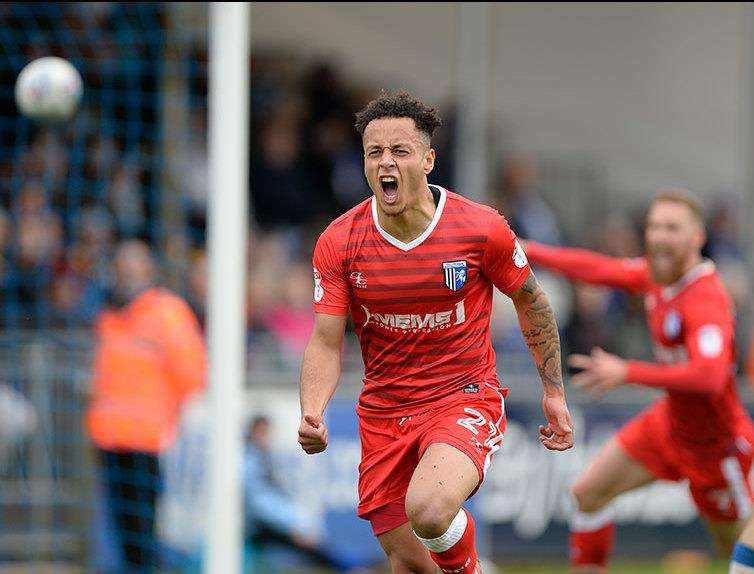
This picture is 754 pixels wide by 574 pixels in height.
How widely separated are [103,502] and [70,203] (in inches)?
103

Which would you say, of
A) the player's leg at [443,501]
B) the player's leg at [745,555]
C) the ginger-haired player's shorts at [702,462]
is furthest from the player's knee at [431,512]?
the ginger-haired player's shorts at [702,462]

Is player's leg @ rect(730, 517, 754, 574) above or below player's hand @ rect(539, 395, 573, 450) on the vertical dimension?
below

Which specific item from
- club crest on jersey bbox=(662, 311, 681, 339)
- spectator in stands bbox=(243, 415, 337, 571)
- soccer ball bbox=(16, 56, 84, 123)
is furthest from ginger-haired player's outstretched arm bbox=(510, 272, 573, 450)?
spectator in stands bbox=(243, 415, 337, 571)

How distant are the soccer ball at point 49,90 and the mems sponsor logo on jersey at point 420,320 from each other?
3363 mm

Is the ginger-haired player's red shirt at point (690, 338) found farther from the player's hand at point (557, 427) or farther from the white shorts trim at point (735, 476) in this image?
the player's hand at point (557, 427)

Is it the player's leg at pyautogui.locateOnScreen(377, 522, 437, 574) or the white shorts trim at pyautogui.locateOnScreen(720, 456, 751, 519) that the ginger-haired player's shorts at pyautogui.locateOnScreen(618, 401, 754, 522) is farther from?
the player's leg at pyautogui.locateOnScreen(377, 522, 437, 574)

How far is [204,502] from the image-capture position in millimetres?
11102

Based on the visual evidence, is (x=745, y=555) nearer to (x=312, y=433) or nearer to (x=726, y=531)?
(x=726, y=531)

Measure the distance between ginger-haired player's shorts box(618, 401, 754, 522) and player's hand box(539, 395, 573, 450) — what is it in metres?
2.01

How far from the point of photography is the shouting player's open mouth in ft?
19.6

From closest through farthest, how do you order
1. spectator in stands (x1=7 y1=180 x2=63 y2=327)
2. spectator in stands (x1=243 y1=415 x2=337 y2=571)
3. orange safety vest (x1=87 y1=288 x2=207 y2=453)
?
1. orange safety vest (x1=87 y1=288 x2=207 y2=453)
2. spectator in stands (x1=243 y1=415 x2=337 y2=571)
3. spectator in stands (x1=7 y1=180 x2=63 y2=327)

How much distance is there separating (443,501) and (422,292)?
91 centimetres

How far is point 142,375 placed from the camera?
32.5 ft

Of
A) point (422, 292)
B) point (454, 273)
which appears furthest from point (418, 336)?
point (454, 273)
